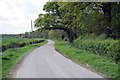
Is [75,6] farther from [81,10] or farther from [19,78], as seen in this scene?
[19,78]

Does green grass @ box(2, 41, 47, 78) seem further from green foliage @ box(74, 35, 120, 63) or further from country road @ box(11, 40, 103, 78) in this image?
green foliage @ box(74, 35, 120, 63)

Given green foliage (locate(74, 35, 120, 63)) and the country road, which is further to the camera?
green foliage (locate(74, 35, 120, 63))

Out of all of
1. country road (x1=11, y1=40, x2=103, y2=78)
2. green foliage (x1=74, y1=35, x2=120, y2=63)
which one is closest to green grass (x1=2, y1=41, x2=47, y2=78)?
country road (x1=11, y1=40, x2=103, y2=78)

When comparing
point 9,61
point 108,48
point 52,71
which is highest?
point 108,48

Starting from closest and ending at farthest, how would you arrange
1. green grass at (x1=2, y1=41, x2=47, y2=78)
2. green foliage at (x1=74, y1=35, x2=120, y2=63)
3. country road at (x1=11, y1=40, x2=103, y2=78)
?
country road at (x1=11, y1=40, x2=103, y2=78) → green foliage at (x1=74, y1=35, x2=120, y2=63) → green grass at (x1=2, y1=41, x2=47, y2=78)

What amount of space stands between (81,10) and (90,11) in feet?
3.96

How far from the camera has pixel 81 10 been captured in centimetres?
3462

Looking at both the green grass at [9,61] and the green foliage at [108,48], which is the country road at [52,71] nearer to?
the green grass at [9,61]

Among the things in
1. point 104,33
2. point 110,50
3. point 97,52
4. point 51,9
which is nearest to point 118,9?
point 104,33

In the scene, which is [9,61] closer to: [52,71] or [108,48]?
[52,71]

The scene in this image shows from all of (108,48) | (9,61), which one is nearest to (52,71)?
(108,48)

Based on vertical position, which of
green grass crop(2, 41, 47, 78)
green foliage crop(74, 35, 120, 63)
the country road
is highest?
green foliage crop(74, 35, 120, 63)

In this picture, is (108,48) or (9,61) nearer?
(108,48)

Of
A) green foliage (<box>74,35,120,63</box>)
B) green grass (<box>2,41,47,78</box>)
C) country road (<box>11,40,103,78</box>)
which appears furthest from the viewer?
green grass (<box>2,41,47,78</box>)
